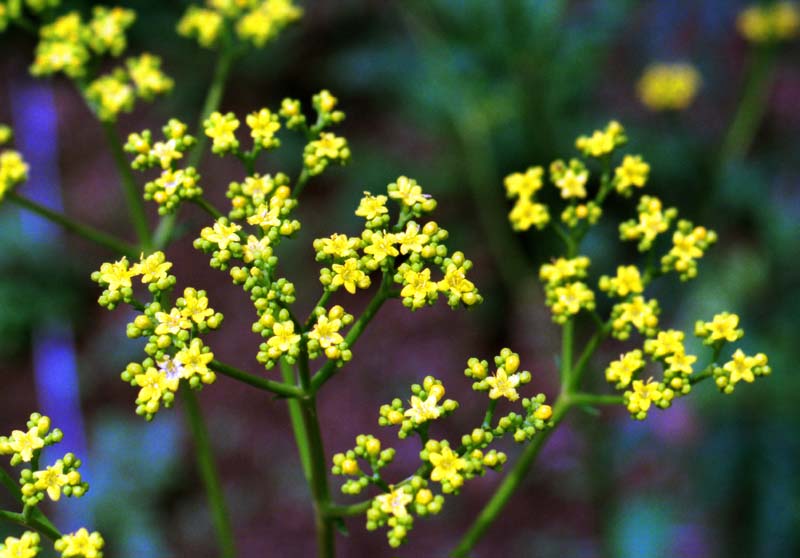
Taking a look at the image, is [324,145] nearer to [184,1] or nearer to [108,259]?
[108,259]

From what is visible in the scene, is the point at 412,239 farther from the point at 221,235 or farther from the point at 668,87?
the point at 668,87

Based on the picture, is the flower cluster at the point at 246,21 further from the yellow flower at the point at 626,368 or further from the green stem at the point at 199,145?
the yellow flower at the point at 626,368

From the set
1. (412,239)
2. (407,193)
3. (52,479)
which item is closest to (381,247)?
(412,239)

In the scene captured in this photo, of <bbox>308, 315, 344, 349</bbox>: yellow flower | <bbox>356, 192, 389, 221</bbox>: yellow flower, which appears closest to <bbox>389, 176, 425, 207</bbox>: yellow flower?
<bbox>356, 192, 389, 221</bbox>: yellow flower

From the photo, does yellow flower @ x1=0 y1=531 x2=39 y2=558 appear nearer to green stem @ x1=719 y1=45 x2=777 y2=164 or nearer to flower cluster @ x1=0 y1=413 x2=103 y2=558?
flower cluster @ x1=0 y1=413 x2=103 y2=558

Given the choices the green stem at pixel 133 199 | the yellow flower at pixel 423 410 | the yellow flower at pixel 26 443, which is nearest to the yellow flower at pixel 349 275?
the yellow flower at pixel 423 410
